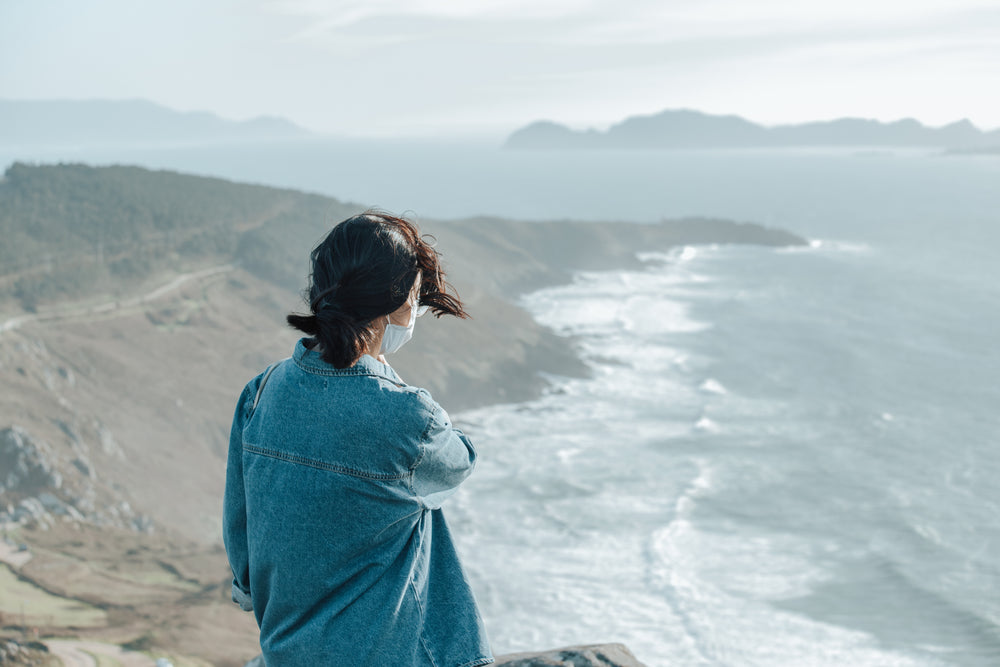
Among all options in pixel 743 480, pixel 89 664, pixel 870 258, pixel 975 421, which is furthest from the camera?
pixel 870 258

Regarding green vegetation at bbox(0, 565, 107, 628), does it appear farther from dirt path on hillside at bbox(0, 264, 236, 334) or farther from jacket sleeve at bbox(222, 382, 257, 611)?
dirt path on hillside at bbox(0, 264, 236, 334)

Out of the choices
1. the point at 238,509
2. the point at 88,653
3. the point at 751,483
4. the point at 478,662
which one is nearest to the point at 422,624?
the point at 478,662

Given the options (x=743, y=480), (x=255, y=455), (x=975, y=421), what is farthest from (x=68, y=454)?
(x=975, y=421)

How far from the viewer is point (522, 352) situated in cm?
3812

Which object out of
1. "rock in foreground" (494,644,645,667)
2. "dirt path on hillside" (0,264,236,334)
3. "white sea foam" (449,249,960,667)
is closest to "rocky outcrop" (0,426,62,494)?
"dirt path on hillside" (0,264,236,334)

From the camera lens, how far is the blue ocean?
1688 cm

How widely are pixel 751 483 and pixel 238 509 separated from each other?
2420 cm

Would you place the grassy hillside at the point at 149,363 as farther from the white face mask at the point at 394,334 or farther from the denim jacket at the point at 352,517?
the denim jacket at the point at 352,517

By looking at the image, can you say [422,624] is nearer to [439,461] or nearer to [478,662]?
[478,662]

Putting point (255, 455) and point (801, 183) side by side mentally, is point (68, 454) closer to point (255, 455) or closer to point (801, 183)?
point (255, 455)

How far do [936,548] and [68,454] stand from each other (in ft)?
75.4

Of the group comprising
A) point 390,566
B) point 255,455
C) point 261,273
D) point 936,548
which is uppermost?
point 255,455

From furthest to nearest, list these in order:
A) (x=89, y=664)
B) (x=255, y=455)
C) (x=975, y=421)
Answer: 1. (x=975, y=421)
2. (x=89, y=664)
3. (x=255, y=455)

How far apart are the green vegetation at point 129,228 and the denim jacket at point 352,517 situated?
26.3m
